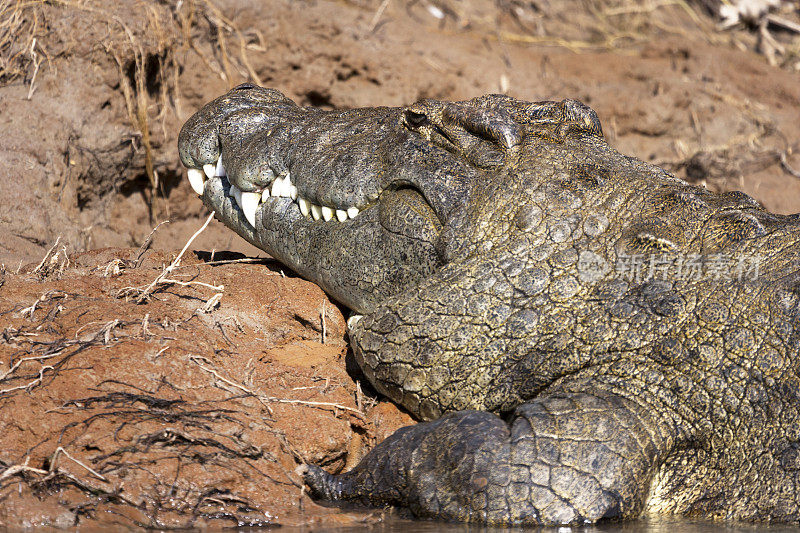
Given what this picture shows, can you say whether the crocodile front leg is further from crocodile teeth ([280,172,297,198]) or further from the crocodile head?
crocodile teeth ([280,172,297,198])

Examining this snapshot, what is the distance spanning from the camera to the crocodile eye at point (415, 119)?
382 cm

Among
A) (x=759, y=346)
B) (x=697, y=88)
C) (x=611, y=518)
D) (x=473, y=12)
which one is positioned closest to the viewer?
(x=611, y=518)

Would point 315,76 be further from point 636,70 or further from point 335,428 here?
point 335,428

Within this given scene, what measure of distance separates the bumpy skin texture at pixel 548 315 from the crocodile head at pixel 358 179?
0.03 feet

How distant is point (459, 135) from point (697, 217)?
105cm

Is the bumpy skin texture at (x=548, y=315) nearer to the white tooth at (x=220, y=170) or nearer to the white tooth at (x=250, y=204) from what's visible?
the white tooth at (x=250, y=204)

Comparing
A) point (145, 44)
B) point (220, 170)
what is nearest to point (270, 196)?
point (220, 170)

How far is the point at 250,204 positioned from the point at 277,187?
0.19 meters

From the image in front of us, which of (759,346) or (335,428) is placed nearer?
(759,346)

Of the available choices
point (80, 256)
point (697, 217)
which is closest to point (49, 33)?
point (80, 256)

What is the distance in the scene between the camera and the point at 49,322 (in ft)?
11.7

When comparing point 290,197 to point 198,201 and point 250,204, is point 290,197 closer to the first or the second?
point 250,204

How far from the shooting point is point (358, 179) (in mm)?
3795

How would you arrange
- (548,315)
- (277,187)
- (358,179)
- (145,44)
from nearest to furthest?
(548,315) → (358,179) → (277,187) → (145,44)
